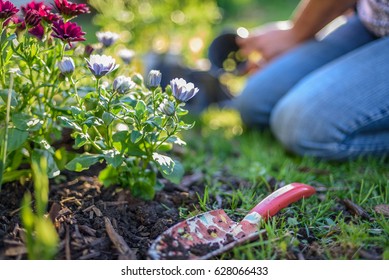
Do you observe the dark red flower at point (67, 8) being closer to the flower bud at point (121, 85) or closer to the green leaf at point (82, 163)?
the flower bud at point (121, 85)

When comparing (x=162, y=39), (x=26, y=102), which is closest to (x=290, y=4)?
(x=162, y=39)

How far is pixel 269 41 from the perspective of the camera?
2.61m

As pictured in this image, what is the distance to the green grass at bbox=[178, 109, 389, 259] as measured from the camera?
1216 millimetres

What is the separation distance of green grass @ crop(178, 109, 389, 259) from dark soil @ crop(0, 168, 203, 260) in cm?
12

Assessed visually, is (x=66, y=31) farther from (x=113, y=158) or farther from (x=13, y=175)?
(x=13, y=175)

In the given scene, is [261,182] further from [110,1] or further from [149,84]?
[110,1]

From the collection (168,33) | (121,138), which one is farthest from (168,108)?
(168,33)

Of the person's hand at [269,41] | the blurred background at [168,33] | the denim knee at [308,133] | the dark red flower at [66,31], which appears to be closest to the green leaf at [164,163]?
the dark red flower at [66,31]

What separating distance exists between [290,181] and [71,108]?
803 millimetres

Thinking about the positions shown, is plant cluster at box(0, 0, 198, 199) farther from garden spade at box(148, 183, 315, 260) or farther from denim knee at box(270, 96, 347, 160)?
denim knee at box(270, 96, 347, 160)

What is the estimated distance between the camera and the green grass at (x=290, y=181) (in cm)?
122

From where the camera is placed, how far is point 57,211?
131 cm

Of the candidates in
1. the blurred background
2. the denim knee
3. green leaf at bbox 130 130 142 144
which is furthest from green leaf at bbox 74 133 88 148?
the blurred background

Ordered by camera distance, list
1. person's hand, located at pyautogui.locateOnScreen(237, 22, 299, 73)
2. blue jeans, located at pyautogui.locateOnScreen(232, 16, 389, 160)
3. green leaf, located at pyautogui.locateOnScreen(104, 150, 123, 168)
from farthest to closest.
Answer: person's hand, located at pyautogui.locateOnScreen(237, 22, 299, 73)
blue jeans, located at pyautogui.locateOnScreen(232, 16, 389, 160)
green leaf, located at pyautogui.locateOnScreen(104, 150, 123, 168)
